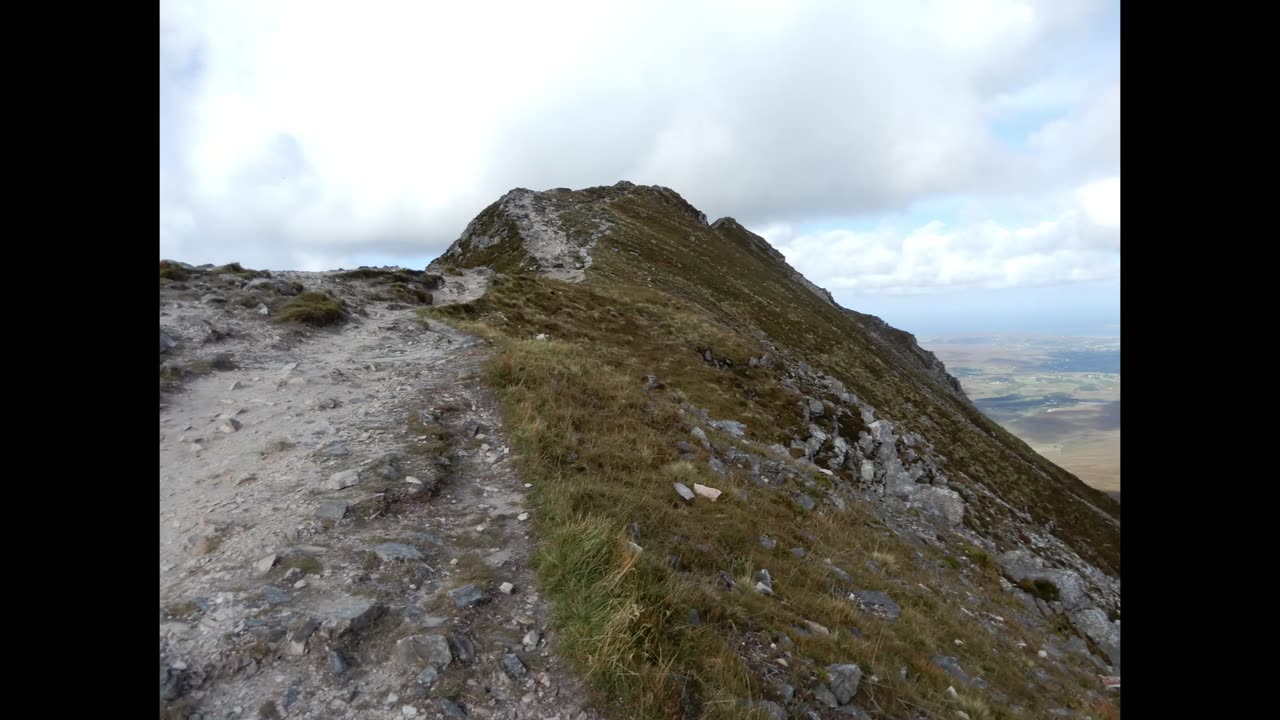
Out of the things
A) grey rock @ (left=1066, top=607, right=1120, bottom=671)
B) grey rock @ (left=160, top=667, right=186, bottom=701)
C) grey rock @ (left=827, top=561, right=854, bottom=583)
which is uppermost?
grey rock @ (left=160, top=667, right=186, bottom=701)

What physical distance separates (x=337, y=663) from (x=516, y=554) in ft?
7.69

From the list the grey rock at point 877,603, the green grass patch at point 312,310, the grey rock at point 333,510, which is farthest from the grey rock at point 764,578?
the green grass patch at point 312,310

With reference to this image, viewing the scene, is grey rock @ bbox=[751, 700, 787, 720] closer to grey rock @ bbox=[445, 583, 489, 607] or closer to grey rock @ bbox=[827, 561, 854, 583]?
grey rock @ bbox=[445, 583, 489, 607]

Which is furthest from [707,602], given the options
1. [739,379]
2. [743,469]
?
[739,379]

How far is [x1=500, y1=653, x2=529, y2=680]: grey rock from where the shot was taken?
481 centimetres

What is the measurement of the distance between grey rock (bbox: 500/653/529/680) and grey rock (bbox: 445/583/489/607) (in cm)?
88

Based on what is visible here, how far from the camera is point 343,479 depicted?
7.91 metres

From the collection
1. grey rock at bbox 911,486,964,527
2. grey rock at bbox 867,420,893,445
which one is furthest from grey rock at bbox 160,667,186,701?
grey rock at bbox 867,420,893,445

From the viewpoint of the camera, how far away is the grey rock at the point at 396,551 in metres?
6.28

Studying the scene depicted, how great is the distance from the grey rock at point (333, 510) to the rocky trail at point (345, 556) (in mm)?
24

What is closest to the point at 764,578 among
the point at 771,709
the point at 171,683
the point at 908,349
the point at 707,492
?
the point at 707,492
